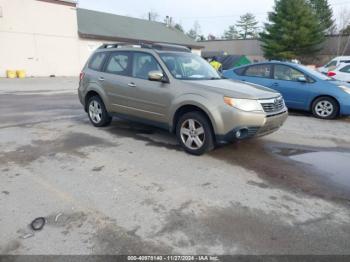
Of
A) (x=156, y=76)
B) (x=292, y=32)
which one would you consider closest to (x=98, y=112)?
(x=156, y=76)

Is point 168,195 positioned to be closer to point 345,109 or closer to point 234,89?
point 234,89

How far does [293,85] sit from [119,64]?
17.2 feet

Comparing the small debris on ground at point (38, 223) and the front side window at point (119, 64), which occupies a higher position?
the front side window at point (119, 64)

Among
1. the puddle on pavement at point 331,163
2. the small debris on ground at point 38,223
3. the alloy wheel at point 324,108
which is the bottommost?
the small debris on ground at point 38,223

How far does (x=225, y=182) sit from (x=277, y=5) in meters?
43.2

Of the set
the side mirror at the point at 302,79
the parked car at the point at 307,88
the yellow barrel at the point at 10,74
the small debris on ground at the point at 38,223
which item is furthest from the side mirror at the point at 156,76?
the yellow barrel at the point at 10,74

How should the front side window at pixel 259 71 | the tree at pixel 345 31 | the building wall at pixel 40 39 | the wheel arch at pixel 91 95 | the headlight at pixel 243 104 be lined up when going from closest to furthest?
the headlight at pixel 243 104 → the wheel arch at pixel 91 95 → the front side window at pixel 259 71 → the building wall at pixel 40 39 → the tree at pixel 345 31

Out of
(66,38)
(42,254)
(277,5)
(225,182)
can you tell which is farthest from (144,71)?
(277,5)

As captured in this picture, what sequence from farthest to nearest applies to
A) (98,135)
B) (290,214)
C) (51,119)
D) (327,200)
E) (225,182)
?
(51,119) < (98,135) < (225,182) < (327,200) < (290,214)

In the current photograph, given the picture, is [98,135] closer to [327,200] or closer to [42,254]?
[42,254]

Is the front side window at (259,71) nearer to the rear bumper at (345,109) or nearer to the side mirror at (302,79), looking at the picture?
the side mirror at (302,79)

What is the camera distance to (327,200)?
3.71m

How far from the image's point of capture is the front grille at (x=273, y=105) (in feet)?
16.3

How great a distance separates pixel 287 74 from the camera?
9008 mm
